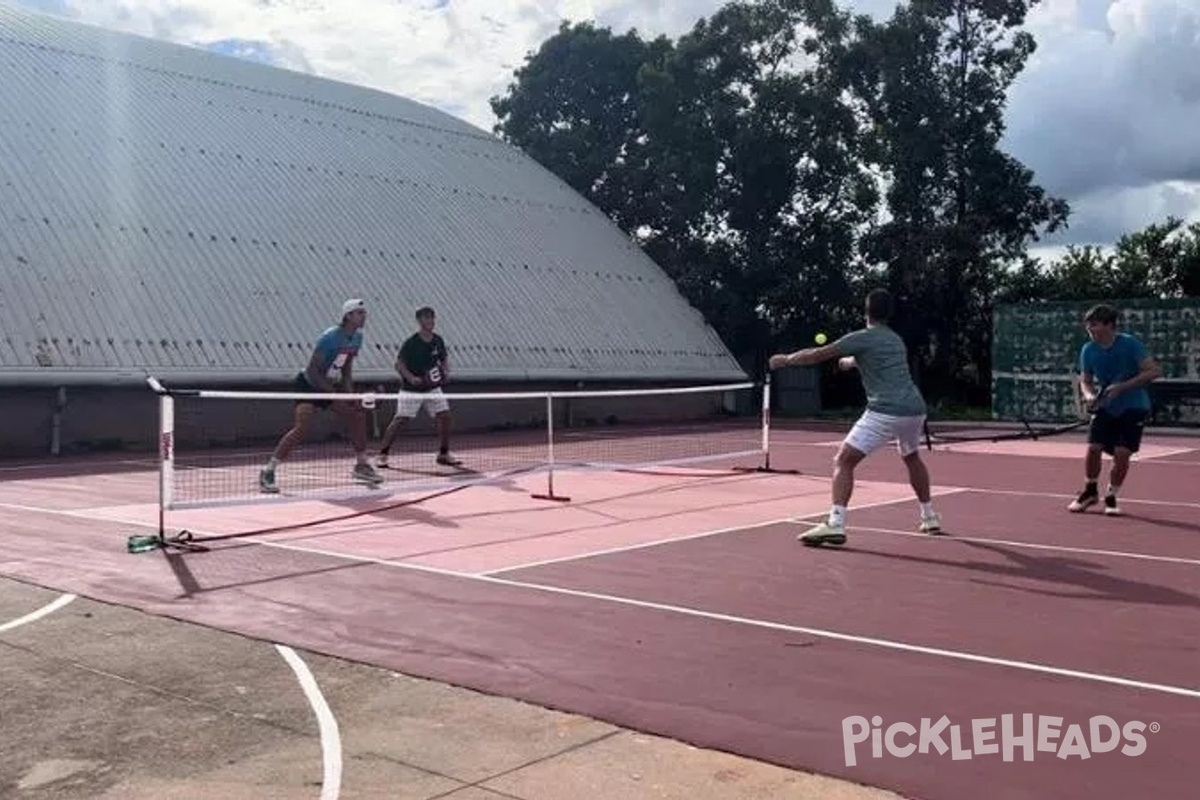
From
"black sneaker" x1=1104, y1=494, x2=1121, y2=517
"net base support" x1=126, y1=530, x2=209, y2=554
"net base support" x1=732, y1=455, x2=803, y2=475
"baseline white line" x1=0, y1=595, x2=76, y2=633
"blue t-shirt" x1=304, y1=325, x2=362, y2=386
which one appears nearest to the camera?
"baseline white line" x1=0, y1=595, x2=76, y2=633

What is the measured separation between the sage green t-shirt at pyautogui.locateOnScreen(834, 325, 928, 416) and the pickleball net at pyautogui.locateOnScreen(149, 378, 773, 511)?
168 inches

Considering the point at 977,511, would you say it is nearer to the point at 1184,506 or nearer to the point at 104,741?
the point at 1184,506

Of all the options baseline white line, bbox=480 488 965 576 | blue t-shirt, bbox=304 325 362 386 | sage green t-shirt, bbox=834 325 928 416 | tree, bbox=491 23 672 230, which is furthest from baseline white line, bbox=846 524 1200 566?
tree, bbox=491 23 672 230

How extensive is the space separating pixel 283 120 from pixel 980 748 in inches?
1102

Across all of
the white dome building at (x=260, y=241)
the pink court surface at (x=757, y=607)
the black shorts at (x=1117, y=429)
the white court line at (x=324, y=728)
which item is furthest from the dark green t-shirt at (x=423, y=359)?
the white court line at (x=324, y=728)

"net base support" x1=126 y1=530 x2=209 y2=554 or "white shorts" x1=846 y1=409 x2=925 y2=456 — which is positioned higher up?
"white shorts" x1=846 y1=409 x2=925 y2=456

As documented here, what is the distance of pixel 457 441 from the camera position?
2364cm

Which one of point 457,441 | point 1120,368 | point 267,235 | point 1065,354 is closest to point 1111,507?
point 1120,368

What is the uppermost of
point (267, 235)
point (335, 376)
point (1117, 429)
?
point (267, 235)

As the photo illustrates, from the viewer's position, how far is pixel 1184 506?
13305mm

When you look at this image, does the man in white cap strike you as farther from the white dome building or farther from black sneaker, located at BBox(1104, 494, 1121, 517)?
the white dome building

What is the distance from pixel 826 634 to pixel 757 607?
2.67ft

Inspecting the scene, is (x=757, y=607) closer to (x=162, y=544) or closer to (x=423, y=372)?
(x=162, y=544)

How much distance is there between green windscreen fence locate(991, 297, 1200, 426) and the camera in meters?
29.0
